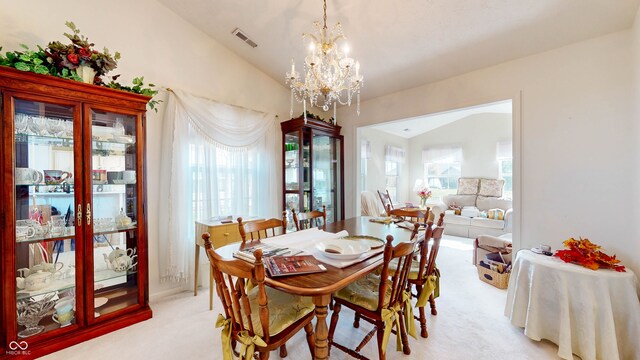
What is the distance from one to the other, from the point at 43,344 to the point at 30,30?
2370 mm

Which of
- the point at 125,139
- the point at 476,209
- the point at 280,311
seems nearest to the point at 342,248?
the point at 280,311

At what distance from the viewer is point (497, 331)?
194 centimetres

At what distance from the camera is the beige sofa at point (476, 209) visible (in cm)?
473

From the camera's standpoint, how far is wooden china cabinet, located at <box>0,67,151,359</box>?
5.32 feet

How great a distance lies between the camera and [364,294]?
1.58m

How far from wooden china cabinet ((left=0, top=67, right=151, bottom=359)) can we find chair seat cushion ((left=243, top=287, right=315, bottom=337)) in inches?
54.5

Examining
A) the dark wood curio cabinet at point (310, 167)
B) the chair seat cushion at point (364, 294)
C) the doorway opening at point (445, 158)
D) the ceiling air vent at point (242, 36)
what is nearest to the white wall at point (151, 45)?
the ceiling air vent at point (242, 36)

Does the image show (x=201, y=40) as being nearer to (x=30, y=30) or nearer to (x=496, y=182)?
(x=30, y=30)

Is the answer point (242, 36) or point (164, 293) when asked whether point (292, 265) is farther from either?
point (242, 36)

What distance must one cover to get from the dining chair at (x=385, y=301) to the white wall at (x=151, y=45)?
6.97ft

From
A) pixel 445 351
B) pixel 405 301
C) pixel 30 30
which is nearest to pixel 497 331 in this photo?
pixel 445 351

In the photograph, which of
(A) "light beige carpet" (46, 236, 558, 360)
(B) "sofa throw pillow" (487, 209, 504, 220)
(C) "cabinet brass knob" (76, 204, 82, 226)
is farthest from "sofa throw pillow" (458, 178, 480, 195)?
(C) "cabinet brass knob" (76, 204, 82, 226)

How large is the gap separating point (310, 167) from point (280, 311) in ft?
8.00

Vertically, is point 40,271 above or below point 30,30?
below
